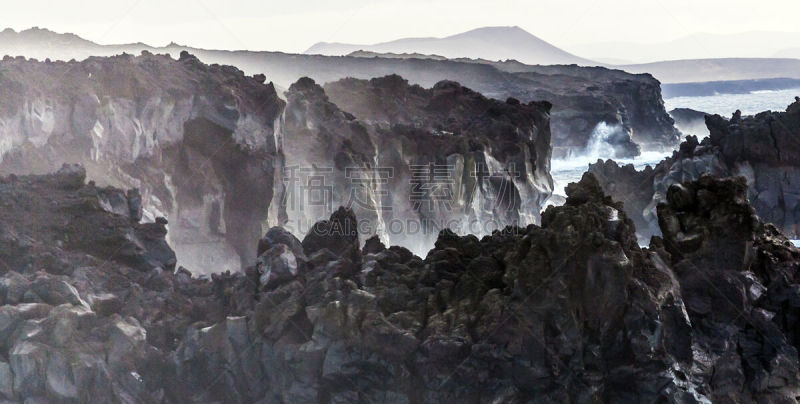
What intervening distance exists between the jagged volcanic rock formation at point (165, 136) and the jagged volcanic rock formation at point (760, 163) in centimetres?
1921

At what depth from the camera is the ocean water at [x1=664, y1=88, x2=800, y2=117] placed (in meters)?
132

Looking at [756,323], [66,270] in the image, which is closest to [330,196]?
[66,270]

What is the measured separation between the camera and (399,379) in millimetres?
18391

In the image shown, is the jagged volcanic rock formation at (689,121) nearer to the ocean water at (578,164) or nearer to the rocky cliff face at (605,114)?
the rocky cliff face at (605,114)

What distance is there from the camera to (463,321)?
18797 millimetres

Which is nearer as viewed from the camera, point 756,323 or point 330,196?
point 756,323

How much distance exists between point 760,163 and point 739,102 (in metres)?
118

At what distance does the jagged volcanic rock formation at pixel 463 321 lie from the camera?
18.1 m

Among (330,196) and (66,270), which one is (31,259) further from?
(330,196)

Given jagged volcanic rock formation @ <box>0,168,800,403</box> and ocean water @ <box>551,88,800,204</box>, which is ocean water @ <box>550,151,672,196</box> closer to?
ocean water @ <box>551,88,800,204</box>

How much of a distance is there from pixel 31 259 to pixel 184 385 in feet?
19.8

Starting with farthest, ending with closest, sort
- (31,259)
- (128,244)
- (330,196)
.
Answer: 1. (330,196)
2. (128,244)
3. (31,259)

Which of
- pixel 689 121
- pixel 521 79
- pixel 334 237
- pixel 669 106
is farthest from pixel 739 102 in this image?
pixel 334 237

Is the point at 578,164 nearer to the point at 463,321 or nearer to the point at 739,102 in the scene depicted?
the point at 463,321
